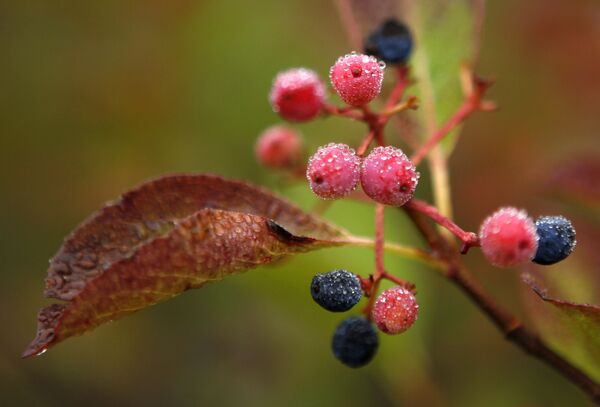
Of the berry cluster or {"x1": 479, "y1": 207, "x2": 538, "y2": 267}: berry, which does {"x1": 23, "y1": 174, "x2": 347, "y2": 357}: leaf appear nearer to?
the berry cluster

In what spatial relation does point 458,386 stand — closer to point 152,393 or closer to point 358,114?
point 152,393

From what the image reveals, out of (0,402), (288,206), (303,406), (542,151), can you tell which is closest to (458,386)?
(303,406)

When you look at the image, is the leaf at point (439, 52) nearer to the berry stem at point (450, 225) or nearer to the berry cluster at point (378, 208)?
the berry cluster at point (378, 208)

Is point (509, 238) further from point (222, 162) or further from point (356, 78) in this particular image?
point (222, 162)

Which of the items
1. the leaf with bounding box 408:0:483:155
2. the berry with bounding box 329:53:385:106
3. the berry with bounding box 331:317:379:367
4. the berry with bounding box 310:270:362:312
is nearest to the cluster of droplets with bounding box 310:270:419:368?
the berry with bounding box 310:270:362:312

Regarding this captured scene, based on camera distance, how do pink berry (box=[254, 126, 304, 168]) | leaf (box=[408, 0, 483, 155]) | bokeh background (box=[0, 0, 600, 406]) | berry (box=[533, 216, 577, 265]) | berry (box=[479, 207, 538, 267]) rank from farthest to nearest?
bokeh background (box=[0, 0, 600, 406])
leaf (box=[408, 0, 483, 155])
pink berry (box=[254, 126, 304, 168])
berry (box=[533, 216, 577, 265])
berry (box=[479, 207, 538, 267])

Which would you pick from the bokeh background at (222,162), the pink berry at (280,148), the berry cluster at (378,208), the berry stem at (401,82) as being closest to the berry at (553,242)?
Result: the berry cluster at (378,208)

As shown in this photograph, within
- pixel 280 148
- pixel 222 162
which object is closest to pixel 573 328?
pixel 280 148
